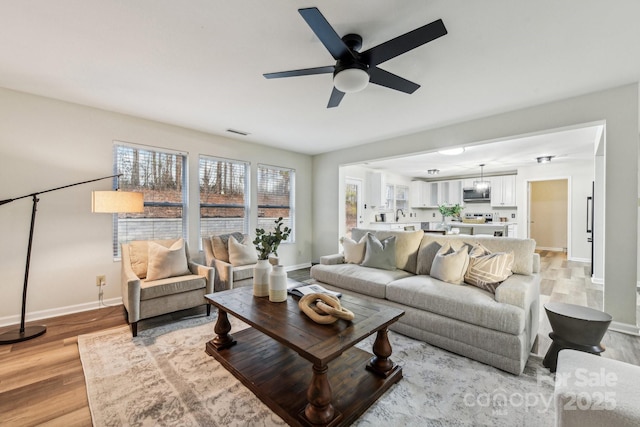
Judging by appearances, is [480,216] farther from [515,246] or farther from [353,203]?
[515,246]

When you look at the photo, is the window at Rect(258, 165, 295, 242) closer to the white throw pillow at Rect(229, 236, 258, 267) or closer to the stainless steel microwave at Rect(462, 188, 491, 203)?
the white throw pillow at Rect(229, 236, 258, 267)

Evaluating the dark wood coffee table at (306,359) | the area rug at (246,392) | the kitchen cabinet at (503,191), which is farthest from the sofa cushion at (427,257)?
the kitchen cabinet at (503,191)

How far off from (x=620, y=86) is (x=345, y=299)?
3625mm

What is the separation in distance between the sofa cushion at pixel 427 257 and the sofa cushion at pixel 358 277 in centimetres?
17

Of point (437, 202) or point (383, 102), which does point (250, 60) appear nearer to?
point (383, 102)

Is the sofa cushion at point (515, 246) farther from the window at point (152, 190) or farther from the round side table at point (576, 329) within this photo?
the window at point (152, 190)

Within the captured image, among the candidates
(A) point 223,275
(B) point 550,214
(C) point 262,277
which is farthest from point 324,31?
(B) point 550,214

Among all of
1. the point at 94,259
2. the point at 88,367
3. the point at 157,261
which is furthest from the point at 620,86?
the point at 94,259

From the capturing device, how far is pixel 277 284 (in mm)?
2186

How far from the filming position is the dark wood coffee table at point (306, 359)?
1.51m

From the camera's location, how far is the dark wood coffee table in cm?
151

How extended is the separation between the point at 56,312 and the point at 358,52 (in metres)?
4.31

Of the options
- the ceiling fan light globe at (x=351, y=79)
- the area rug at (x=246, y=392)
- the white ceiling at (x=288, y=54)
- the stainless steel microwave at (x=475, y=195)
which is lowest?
the area rug at (x=246, y=392)

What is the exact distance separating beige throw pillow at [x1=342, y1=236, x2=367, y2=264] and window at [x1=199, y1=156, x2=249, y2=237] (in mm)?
2095
